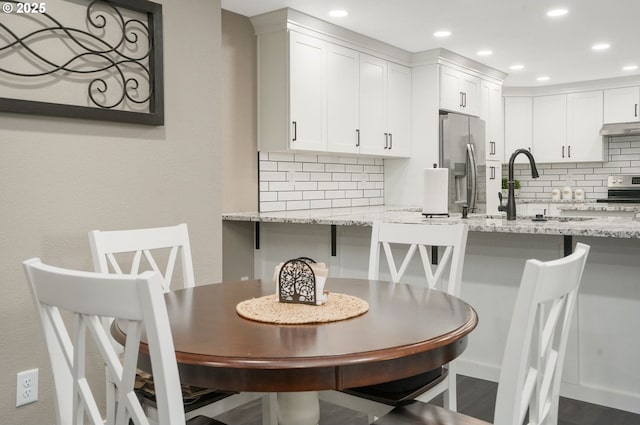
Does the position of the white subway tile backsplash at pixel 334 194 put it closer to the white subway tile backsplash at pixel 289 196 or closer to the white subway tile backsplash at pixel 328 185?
the white subway tile backsplash at pixel 328 185

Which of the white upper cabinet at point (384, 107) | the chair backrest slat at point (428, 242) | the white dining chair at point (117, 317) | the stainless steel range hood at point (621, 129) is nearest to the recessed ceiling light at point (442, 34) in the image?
the white upper cabinet at point (384, 107)

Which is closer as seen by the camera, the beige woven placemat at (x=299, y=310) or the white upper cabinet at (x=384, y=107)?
the beige woven placemat at (x=299, y=310)

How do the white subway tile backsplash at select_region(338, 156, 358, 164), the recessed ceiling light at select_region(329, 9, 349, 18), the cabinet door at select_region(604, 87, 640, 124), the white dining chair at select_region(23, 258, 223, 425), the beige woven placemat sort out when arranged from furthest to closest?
1. the cabinet door at select_region(604, 87, 640, 124)
2. the white subway tile backsplash at select_region(338, 156, 358, 164)
3. the recessed ceiling light at select_region(329, 9, 349, 18)
4. the beige woven placemat
5. the white dining chair at select_region(23, 258, 223, 425)

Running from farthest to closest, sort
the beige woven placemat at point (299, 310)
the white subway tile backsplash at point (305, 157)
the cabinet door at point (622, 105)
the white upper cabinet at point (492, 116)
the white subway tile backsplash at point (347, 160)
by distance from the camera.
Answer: the cabinet door at point (622, 105), the white upper cabinet at point (492, 116), the white subway tile backsplash at point (347, 160), the white subway tile backsplash at point (305, 157), the beige woven placemat at point (299, 310)

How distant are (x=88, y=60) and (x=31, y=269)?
1600mm

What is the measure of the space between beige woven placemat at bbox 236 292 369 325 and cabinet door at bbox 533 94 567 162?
18.5ft

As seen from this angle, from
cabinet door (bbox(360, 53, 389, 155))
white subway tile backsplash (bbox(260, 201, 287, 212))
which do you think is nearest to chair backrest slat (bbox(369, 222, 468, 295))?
white subway tile backsplash (bbox(260, 201, 287, 212))

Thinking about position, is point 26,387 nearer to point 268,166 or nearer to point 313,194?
point 268,166

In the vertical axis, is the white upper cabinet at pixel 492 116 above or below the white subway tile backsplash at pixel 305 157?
above

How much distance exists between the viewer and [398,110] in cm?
492

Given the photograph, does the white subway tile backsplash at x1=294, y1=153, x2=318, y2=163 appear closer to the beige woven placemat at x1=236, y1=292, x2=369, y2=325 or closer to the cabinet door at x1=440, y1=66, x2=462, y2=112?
the cabinet door at x1=440, y1=66, x2=462, y2=112

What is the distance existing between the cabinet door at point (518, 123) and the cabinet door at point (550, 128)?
6 cm

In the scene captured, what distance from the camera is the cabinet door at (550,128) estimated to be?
6.47 metres

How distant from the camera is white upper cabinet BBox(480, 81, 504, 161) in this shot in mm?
5695
